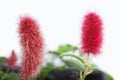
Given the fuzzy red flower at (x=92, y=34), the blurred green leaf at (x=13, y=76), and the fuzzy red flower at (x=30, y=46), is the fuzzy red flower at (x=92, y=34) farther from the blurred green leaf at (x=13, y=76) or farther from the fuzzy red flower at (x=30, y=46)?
the blurred green leaf at (x=13, y=76)

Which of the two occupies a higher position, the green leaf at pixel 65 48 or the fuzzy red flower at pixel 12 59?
the green leaf at pixel 65 48

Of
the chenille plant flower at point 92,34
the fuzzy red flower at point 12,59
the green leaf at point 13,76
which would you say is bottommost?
the green leaf at point 13,76

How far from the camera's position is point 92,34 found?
75 centimetres

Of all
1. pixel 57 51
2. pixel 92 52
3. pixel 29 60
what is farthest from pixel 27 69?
pixel 57 51

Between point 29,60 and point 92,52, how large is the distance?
15 centimetres

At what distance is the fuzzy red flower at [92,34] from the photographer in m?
0.75

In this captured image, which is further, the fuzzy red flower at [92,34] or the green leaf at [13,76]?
the green leaf at [13,76]

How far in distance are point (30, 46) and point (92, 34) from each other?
0.14 m

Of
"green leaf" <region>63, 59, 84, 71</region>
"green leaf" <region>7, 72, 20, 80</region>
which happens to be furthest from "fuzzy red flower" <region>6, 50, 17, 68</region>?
"green leaf" <region>63, 59, 84, 71</region>

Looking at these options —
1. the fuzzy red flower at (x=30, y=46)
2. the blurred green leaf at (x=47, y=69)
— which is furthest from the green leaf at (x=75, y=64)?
the fuzzy red flower at (x=30, y=46)

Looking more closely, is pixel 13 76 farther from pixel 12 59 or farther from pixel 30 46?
pixel 30 46

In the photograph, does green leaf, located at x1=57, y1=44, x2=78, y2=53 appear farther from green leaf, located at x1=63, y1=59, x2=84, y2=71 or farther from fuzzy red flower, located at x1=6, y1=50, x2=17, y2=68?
fuzzy red flower, located at x1=6, y1=50, x2=17, y2=68

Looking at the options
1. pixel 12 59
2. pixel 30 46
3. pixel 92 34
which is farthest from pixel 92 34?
pixel 12 59

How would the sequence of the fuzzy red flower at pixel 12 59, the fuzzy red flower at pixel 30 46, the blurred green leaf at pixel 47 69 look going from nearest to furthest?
the fuzzy red flower at pixel 30 46, the fuzzy red flower at pixel 12 59, the blurred green leaf at pixel 47 69
